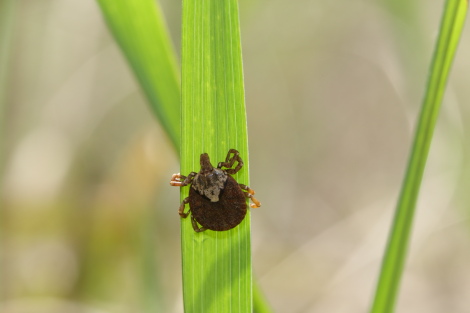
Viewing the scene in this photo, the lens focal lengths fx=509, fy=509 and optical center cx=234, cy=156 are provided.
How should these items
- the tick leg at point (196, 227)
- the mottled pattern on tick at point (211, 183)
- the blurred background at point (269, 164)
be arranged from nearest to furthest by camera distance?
the tick leg at point (196, 227) < the mottled pattern on tick at point (211, 183) < the blurred background at point (269, 164)

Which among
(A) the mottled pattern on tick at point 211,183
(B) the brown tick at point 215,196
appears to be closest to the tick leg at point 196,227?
(B) the brown tick at point 215,196

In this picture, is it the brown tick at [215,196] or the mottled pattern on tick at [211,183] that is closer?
the brown tick at [215,196]

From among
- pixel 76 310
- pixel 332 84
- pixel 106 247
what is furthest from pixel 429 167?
pixel 76 310

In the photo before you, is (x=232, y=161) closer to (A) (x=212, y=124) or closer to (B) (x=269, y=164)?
(A) (x=212, y=124)

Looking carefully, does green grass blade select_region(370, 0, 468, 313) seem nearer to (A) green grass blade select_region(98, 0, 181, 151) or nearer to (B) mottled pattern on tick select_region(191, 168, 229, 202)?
(B) mottled pattern on tick select_region(191, 168, 229, 202)

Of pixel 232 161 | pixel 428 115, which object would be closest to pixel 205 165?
pixel 232 161

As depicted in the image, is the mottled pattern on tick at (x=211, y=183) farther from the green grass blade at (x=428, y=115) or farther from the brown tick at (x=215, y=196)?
the green grass blade at (x=428, y=115)

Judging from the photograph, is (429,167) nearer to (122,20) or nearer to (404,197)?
(404,197)
